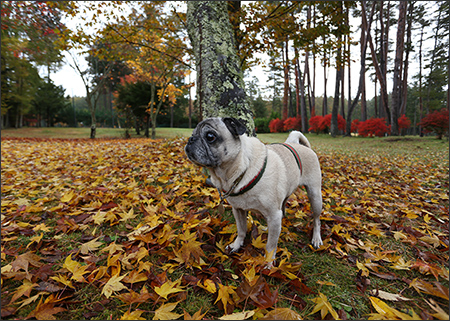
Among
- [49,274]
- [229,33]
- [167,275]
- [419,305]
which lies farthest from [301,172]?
[229,33]

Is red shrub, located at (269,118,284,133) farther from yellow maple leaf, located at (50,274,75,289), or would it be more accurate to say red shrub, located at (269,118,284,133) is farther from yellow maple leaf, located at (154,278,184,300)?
yellow maple leaf, located at (50,274,75,289)

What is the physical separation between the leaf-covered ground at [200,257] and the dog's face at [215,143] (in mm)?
957

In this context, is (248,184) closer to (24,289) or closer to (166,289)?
(166,289)

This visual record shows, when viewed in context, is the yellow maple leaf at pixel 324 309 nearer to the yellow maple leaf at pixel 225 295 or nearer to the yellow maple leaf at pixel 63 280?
the yellow maple leaf at pixel 225 295

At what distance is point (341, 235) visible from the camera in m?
2.50

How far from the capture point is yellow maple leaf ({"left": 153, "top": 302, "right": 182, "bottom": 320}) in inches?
55.7

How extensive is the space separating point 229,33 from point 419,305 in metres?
5.01

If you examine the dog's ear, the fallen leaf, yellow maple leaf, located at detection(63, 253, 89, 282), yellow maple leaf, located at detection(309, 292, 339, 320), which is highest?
the dog's ear

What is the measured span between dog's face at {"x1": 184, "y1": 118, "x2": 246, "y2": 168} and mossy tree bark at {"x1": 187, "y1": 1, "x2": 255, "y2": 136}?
6.39 ft

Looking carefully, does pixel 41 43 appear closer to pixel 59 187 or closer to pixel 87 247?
pixel 59 187

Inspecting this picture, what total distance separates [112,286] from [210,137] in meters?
1.51

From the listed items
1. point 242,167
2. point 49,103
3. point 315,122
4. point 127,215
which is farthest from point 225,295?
point 49,103

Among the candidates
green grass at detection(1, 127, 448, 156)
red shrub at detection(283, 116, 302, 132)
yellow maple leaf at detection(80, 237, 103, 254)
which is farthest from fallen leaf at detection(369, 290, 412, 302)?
red shrub at detection(283, 116, 302, 132)

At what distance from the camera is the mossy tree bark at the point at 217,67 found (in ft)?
12.3
